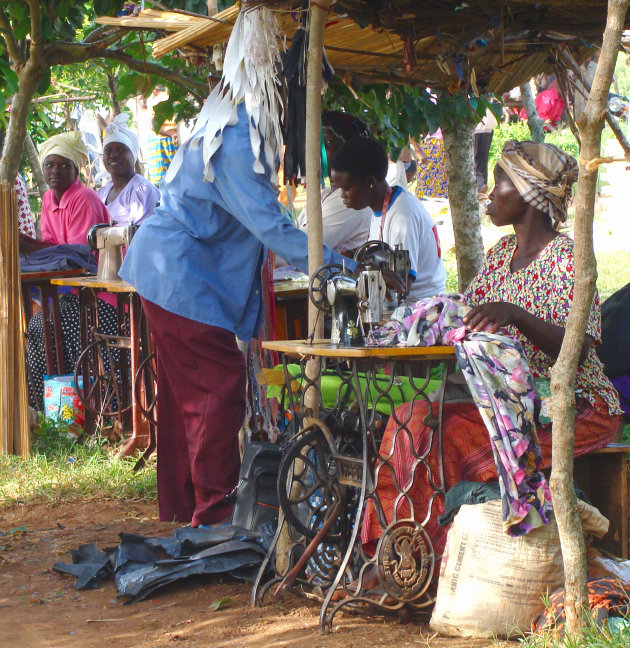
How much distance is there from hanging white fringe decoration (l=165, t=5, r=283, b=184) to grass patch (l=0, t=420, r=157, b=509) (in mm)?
2222

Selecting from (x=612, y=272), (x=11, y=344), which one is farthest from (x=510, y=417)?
(x=612, y=272)

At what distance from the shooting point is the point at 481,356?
303 cm

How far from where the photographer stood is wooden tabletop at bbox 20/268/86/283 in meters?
6.48

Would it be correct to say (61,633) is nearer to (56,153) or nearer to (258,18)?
(258,18)

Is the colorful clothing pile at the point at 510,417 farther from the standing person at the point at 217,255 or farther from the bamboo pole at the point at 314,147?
the standing person at the point at 217,255

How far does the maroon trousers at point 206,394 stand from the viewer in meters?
4.23

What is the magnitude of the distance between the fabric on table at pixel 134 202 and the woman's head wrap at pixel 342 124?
7.35ft

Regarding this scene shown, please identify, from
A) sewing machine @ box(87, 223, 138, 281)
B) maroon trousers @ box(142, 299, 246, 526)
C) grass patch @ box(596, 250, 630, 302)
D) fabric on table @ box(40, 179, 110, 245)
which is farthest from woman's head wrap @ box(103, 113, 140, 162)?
grass patch @ box(596, 250, 630, 302)

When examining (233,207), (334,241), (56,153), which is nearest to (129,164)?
(56,153)

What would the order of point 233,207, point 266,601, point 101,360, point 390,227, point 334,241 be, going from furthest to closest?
point 101,360, point 334,241, point 390,227, point 233,207, point 266,601

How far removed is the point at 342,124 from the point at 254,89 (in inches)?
79.5

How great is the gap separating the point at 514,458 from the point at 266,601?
3.88 feet

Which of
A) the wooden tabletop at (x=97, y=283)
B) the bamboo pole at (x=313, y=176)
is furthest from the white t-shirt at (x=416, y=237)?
the wooden tabletop at (x=97, y=283)

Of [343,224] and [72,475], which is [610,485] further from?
[72,475]
